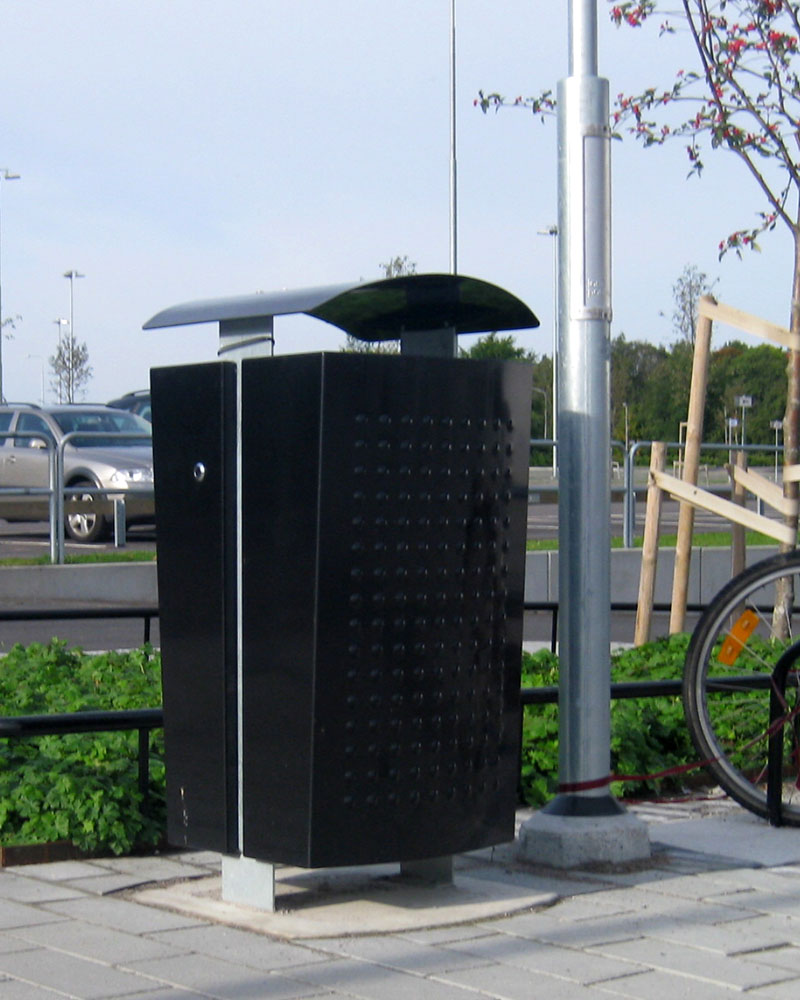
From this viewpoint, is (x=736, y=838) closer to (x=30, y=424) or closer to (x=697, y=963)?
(x=697, y=963)

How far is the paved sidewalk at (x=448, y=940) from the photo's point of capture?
3689 millimetres

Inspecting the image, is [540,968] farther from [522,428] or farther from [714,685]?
[714,685]

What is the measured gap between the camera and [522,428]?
4.73 m

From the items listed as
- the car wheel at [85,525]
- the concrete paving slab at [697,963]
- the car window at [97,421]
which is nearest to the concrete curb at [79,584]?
the car wheel at [85,525]

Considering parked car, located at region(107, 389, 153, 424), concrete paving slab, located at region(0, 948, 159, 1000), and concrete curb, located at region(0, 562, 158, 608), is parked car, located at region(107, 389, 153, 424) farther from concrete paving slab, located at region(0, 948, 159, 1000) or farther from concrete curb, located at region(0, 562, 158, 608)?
concrete paving slab, located at region(0, 948, 159, 1000)

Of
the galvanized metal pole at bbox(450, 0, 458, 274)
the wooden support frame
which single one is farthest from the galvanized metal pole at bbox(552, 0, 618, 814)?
the galvanized metal pole at bbox(450, 0, 458, 274)

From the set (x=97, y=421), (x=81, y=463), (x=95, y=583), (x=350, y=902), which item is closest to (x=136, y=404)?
(x=97, y=421)

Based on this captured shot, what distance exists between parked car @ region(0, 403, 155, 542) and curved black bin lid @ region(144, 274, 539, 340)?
1027cm

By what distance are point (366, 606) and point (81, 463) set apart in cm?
1325

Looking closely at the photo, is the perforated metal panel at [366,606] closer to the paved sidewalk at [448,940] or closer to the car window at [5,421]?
the paved sidewalk at [448,940]

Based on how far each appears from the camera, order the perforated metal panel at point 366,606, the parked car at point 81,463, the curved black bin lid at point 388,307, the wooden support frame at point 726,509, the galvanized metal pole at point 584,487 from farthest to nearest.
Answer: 1. the parked car at point 81,463
2. the wooden support frame at point 726,509
3. the galvanized metal pole at point 584,487
4. the curved black bin lid at point 388,307
5. the perforated metal panel at point 366,606

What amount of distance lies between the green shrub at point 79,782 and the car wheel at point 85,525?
33.3 feet

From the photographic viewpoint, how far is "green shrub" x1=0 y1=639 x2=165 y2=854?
514 cm

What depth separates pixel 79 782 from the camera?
17.3 ft
